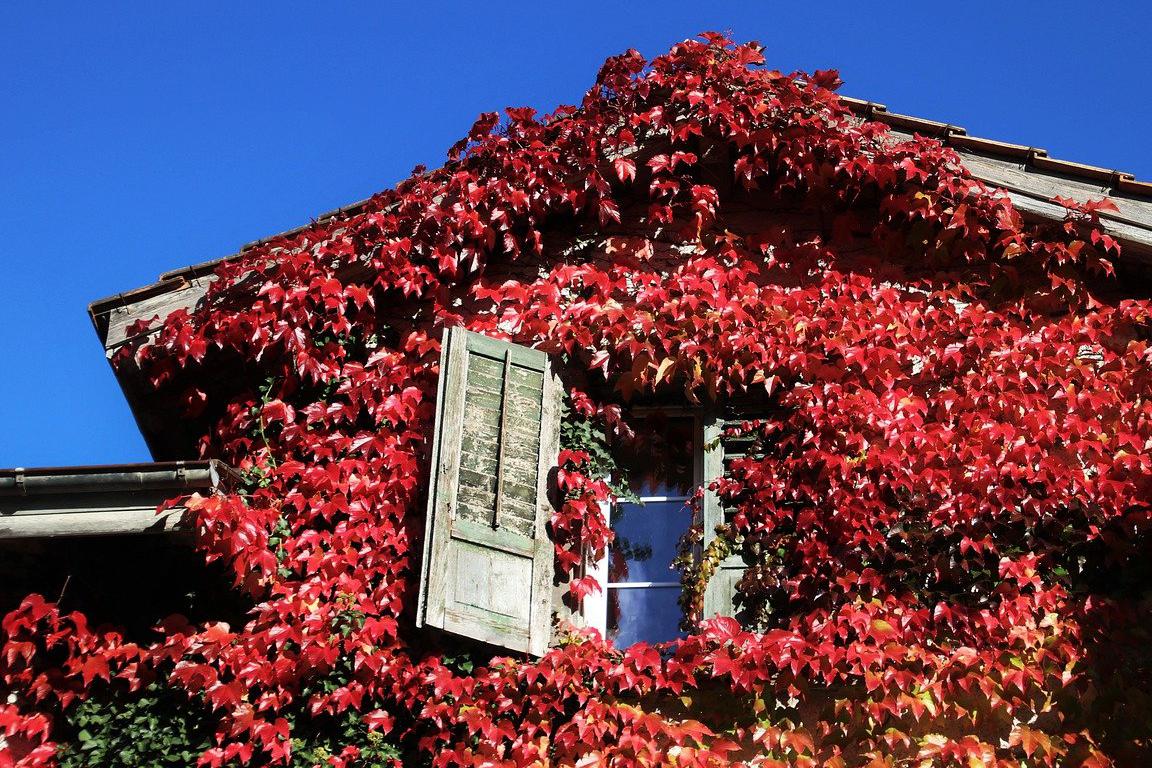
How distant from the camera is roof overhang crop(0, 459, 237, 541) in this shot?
21.7ft

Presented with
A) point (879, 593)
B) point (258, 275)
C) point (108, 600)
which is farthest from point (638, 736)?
point (258, 275)

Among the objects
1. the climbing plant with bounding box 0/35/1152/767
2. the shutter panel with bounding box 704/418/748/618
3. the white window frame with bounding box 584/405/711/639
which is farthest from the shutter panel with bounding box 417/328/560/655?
the shutter panel with bounding box 704/418/748/618

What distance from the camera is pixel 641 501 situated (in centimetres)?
748

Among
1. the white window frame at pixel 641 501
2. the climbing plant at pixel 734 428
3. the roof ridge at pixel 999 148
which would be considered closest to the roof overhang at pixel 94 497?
the climbing plant at pixel 734 428

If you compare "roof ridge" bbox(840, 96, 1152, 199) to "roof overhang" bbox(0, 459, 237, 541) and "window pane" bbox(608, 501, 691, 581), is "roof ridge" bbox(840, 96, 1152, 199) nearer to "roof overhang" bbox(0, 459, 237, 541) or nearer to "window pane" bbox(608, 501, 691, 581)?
"window pane" bbox(608, 501, 691, 581)

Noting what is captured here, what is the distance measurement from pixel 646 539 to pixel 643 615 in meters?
0.45

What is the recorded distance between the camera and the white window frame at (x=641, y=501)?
710 centimetres

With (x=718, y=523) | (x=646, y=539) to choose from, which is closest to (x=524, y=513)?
(x=646, y=539)

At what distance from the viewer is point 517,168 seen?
812 cm

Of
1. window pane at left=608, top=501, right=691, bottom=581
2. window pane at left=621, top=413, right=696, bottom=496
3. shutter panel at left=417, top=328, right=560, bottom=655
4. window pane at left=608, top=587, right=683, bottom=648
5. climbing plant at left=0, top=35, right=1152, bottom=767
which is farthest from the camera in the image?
window pane at left=621, top=413, right=696, bottom=496

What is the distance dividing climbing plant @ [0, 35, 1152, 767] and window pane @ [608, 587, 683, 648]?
22 centimetres

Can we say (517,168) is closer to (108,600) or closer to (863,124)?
(863,124)

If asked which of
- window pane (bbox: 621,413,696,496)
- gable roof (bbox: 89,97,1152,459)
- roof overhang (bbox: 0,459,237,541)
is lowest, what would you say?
roof overhang (bbox: 0,459,237,541)

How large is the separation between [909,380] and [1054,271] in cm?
106
